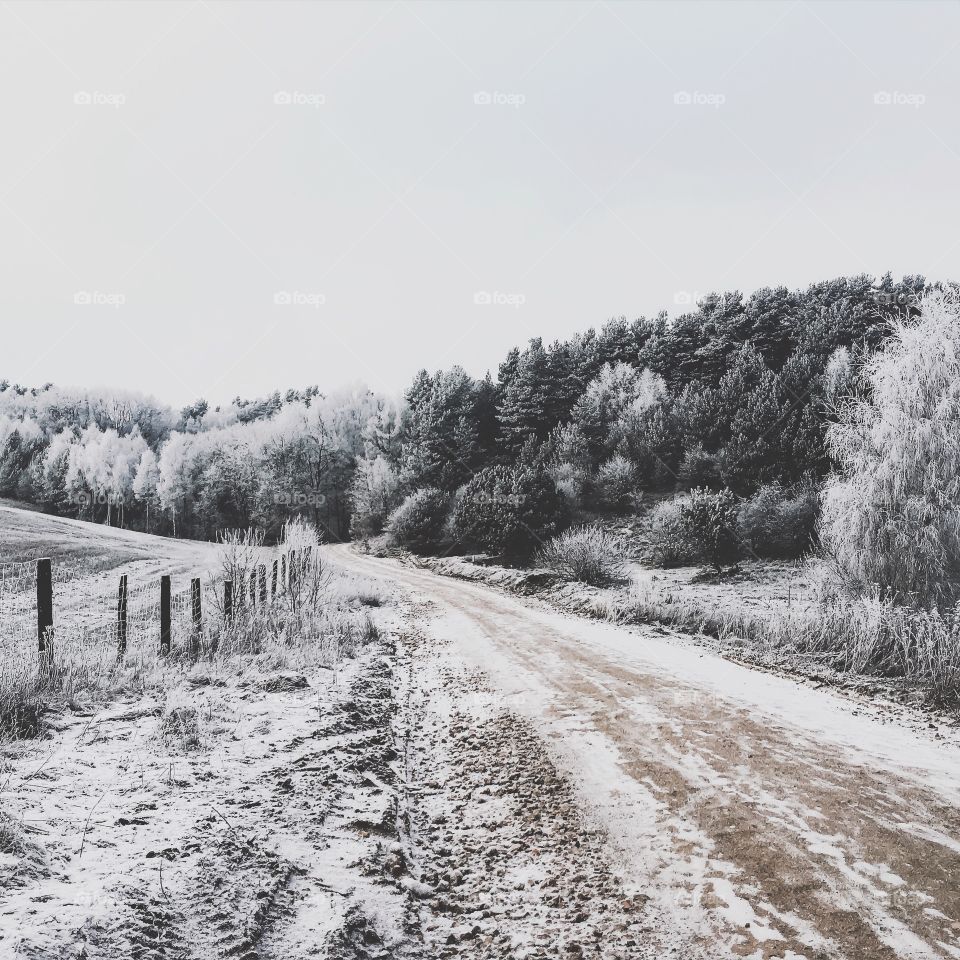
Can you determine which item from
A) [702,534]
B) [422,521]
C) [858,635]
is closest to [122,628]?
[858,635]

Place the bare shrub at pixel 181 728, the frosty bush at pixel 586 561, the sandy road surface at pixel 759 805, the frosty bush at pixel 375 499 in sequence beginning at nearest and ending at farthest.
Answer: the sandy road surface at pixel 759 805, the bare shrub at pixel 181 728, the frosty bush at pixel 586 561, the frosty bush at pixel 375 499

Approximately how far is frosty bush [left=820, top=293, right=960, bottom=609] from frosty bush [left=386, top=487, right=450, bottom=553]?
23.0 m

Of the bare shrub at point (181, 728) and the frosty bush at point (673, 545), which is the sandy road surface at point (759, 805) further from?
the frosty bush at point (673, 545)

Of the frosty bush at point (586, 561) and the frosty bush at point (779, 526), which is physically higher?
the frosty bush at point (779, 526)

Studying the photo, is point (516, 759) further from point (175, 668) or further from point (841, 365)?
point (841, 365)

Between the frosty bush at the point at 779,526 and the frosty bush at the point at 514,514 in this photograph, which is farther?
the frosty bush at the point at 514,514

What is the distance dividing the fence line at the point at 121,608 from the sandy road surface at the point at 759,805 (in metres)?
4.94

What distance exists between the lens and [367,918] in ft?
10.4

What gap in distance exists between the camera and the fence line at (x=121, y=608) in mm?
7945

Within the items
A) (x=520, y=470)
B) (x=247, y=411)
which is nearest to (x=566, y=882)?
(x=520, y=470)

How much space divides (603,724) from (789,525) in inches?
695

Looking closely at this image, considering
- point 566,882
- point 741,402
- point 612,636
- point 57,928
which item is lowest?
point 612,636
